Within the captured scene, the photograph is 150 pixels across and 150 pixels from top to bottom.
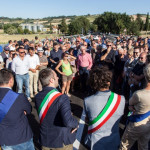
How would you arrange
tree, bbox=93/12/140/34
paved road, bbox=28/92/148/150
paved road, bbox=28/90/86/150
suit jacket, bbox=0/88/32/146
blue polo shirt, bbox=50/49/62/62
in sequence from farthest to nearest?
tree, bbox=93/12/140/34 → blue polo shirt, bbox=50/49/62/62 → paved road, bbox=28/90/86/150 → paved road, bbox=28/92/148/150 → suit jacket, bbox=0/88/32/146

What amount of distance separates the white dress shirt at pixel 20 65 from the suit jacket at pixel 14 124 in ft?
10.9

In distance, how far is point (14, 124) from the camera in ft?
7.26

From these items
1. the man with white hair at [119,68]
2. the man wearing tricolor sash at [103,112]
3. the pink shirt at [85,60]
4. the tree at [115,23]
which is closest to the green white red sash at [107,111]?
the man wearing tricolor sash at [103,112]

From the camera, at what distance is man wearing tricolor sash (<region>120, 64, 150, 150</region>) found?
2232mm

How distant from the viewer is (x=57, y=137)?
2.12 metres

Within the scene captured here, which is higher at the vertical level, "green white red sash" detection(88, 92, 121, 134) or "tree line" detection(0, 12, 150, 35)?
"tree line" detection(0, 12, 150, 35)

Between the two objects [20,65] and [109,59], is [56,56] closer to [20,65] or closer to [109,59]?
[20,65]

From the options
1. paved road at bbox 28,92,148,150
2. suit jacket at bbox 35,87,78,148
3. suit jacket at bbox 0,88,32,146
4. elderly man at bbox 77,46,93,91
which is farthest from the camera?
elderly man at bbox 77,46,93,91

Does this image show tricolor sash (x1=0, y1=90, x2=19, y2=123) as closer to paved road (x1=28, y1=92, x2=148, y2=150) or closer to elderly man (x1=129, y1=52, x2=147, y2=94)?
paved road (x1=28, y1=92, x2=148, y2=150)

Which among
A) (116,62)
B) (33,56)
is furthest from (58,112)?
(116,62)

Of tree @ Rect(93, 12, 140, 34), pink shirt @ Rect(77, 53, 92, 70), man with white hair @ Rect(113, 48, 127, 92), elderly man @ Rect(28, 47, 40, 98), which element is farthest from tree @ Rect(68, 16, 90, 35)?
elderly man @ Rect(28, 47, 40, 98)

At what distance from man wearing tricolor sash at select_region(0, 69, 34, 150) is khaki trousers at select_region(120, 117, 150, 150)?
4.99ft

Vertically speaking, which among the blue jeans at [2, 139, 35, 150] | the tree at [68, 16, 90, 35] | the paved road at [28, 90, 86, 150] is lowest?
the paved road at [28, 90, 86, 150]

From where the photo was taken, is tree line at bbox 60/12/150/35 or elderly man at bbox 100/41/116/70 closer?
elderly man at bbox 100/41/116/70
